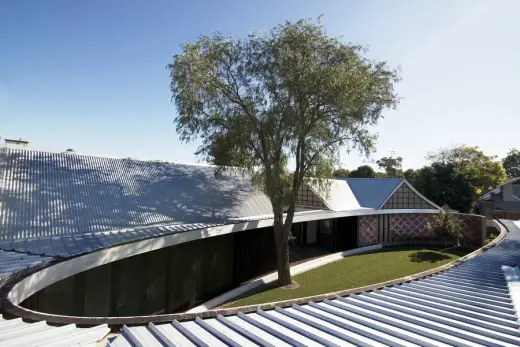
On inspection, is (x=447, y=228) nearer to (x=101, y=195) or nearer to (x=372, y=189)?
(x=372, y=189)

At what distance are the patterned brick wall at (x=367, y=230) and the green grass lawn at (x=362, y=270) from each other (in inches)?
39.3

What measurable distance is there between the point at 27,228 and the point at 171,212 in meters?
4.43

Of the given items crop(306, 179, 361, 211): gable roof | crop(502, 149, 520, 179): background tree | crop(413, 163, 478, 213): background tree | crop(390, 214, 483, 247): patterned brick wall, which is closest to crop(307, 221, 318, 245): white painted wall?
crop(306, 179, 361, 211): gable roof

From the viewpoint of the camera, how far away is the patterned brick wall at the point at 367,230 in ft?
65.7

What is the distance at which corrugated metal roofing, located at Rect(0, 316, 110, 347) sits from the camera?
9.47ft

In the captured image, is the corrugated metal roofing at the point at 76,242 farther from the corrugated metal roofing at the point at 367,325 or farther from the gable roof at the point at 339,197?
the gable roof at the point at 339,197

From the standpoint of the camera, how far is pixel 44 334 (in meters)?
3.11

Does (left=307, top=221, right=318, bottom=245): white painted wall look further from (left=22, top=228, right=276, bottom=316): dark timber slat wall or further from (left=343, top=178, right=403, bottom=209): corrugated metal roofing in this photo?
(left=22, top=228, right=276, bottom=316): dark timber slat wall

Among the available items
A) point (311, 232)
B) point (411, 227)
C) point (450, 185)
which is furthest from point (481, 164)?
point (311, 232)

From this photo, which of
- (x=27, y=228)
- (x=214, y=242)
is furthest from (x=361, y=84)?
(x=27, y=228)

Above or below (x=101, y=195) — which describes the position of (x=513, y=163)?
above

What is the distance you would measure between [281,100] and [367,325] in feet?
29.9

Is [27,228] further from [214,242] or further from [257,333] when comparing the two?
[257,333]

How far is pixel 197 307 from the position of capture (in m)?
10.7
